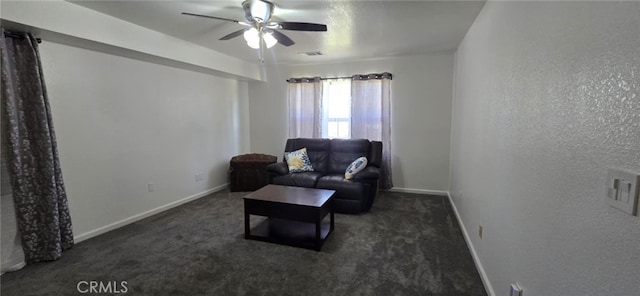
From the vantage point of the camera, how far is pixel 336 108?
16.1 ft

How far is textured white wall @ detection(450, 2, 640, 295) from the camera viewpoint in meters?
0.81

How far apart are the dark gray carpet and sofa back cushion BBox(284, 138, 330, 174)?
4.10 feet

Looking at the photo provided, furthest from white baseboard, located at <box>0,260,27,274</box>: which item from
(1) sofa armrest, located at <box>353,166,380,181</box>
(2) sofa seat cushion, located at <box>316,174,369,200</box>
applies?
(1) sofa armrest, located at <box>353,166,380,181</box>

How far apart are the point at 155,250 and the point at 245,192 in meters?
2.10

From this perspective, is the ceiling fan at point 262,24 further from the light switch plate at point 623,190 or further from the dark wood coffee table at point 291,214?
the light switch plate at point 623,190

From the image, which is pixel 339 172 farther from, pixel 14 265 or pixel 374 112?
pixel 14 265

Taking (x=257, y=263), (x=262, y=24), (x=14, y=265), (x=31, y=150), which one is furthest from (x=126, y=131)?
(x=257, y=263)

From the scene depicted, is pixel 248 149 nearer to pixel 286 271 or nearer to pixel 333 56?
pixel 333 56

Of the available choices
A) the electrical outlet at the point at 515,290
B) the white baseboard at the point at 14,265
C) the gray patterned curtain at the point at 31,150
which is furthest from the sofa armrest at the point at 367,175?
the white baseboard at the point at 14,265

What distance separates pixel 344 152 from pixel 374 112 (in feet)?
2.90

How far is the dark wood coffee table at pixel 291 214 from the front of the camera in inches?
108

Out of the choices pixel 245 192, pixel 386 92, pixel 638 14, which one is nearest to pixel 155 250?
pixel 245 192

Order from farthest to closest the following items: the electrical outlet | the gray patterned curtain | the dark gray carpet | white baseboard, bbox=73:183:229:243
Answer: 1. white baseboard, bbox=73:183:229:243
2. the gray patterned curtain
3. the dark gray carpet
4. the electrical outlet

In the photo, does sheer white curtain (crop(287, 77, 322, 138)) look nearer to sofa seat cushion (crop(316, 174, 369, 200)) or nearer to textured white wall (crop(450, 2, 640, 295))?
sofa seat cushion (crop(316, 174, 369, 200))
